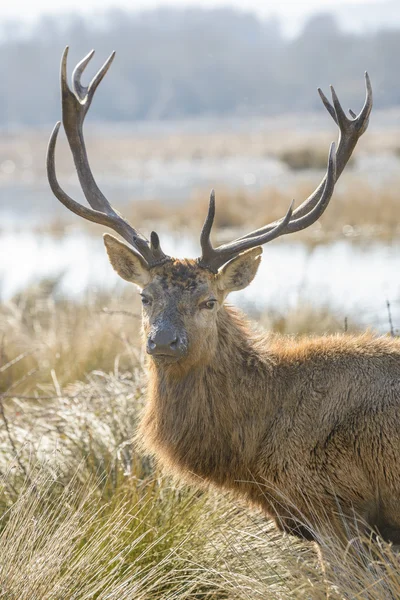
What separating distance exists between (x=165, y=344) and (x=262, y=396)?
74 centimetres

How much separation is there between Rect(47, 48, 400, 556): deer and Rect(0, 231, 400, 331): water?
169 inches

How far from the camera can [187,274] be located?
5.75 m

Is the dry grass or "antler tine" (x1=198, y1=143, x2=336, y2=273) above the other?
the dry grass

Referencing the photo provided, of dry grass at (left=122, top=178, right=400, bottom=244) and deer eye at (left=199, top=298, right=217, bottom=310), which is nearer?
deer eye at (left=199, top=298, right=217, bottom=310)

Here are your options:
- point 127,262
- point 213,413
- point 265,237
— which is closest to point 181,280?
point 127,262

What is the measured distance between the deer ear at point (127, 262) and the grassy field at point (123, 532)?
112 cm

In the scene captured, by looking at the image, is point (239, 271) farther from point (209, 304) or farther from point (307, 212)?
point (307, 212)

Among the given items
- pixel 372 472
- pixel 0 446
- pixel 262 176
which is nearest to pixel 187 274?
pixel 372 472

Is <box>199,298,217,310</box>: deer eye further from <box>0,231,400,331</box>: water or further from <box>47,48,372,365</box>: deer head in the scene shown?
<box>0,231,400,331</box>: water

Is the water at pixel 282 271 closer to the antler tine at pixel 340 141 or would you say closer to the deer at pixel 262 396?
the antler tine at pixel 340 141

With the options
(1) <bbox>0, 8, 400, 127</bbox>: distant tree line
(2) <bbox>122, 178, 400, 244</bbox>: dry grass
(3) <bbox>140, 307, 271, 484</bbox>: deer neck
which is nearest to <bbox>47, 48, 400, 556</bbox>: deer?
(3) <bbox>140, 307, 271, 484</bbox>: deer neck

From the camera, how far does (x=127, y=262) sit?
19.8 ft

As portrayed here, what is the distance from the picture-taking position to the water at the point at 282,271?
480 inches

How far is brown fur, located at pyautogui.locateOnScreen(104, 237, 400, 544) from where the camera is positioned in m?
5.21
